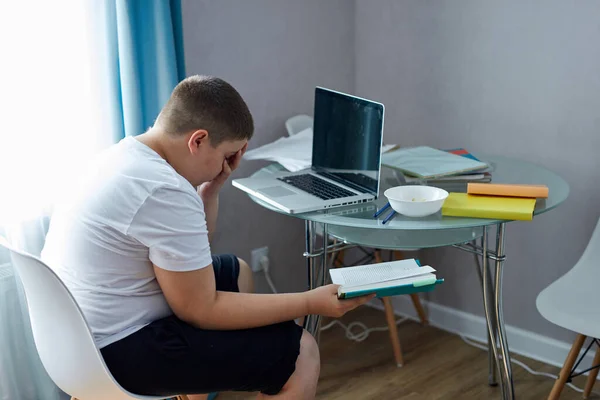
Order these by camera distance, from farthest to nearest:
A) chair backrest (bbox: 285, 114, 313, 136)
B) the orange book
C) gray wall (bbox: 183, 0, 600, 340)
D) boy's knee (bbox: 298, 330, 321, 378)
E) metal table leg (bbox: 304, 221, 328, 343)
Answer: chair backrest (bbox: 285, 114, 313, 136), gray wall (bbox: 183, 0, 600, 340), metal table leg (bbox: 304, 221, 328, 343), the orange book, boy's knee (bbox: 298, 330, 321, 378)

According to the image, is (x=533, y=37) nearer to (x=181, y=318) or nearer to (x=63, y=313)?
(x=181, y=318)

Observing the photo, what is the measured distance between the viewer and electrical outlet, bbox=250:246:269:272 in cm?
265

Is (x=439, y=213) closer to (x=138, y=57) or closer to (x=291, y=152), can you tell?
(x=291, y=152)

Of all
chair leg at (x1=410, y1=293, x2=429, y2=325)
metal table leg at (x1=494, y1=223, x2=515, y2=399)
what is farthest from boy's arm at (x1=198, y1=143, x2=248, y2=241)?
chair leg at (x1=410, y1=293, x2=429, y2=325)

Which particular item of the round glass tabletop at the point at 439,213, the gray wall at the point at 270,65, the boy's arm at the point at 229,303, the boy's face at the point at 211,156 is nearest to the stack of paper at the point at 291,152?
the round glass tabletop at the point at 439,213

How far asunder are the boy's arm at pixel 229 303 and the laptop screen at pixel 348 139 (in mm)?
418

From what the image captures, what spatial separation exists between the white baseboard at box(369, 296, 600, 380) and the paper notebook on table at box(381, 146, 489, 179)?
0.77 metres

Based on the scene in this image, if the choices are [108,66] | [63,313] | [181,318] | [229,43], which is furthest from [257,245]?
[63,313]

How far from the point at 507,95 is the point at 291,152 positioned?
0.76m

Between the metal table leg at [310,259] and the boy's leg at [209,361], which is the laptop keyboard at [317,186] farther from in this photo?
the boy's leg at [209,361]

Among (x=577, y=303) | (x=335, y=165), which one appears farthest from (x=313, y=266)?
(x=577, y=303)

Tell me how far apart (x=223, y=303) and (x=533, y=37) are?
1.40m

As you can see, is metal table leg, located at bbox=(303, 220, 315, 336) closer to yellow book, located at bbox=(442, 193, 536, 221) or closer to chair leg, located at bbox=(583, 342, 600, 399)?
yellow book, located at bbox=(442, 193, 536, 221)

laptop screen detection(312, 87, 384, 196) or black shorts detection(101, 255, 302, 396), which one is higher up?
laptop screen detection(312, 87, 384, 196)
